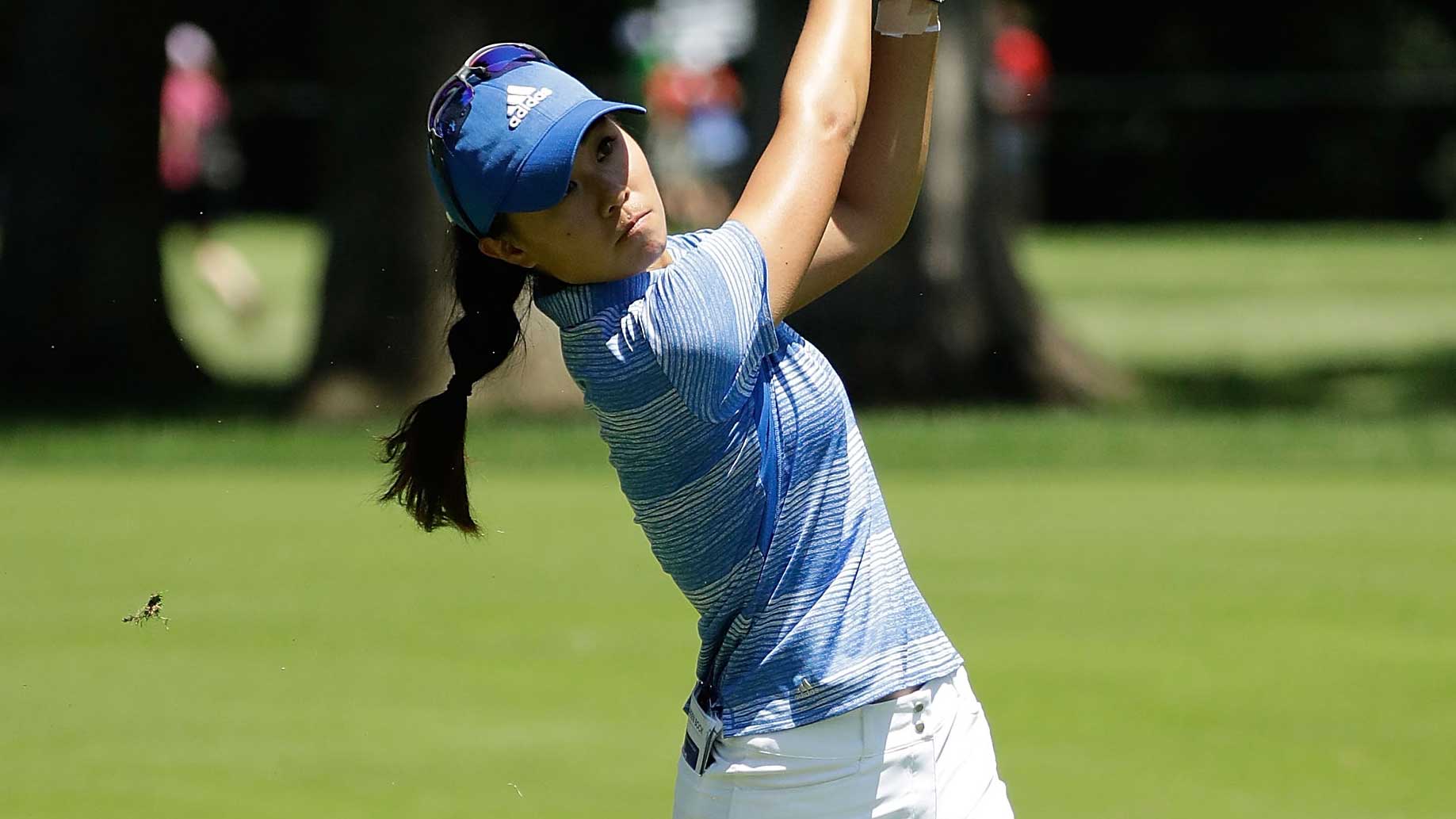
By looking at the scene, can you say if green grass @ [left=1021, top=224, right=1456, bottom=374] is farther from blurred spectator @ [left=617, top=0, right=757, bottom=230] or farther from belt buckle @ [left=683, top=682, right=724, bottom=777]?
belt buckle @ [left=683, top=682, right=724, bottom=777]

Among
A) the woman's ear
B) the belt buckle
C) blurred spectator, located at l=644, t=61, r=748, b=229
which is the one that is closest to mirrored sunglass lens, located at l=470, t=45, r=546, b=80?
the woman's ear

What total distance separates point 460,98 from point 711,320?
1.74ft

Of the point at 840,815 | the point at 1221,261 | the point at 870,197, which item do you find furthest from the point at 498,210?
the point at 1221,261

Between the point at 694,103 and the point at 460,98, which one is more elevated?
the point at 460,98

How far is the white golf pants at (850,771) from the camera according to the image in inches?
127

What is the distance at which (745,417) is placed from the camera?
3178 millimetres

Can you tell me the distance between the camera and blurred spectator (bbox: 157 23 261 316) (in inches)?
826

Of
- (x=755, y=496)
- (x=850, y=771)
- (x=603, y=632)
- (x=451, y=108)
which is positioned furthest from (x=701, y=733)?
(x=603, y=632)

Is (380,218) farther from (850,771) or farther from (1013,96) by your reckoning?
(850,771)

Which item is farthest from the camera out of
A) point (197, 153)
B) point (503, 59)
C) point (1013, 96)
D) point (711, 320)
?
point (1013, 96)

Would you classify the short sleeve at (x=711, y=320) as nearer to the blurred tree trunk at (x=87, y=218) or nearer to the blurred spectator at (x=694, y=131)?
the blurred tree trunk at (x=87, y=218)

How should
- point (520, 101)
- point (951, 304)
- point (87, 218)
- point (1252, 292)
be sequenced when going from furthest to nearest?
point (1252, 292) → point (87, 218) → point (951, 304) → point (520, 101)

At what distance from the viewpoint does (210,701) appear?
6.92m

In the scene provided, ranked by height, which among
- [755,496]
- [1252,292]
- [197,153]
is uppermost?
[755,496]
